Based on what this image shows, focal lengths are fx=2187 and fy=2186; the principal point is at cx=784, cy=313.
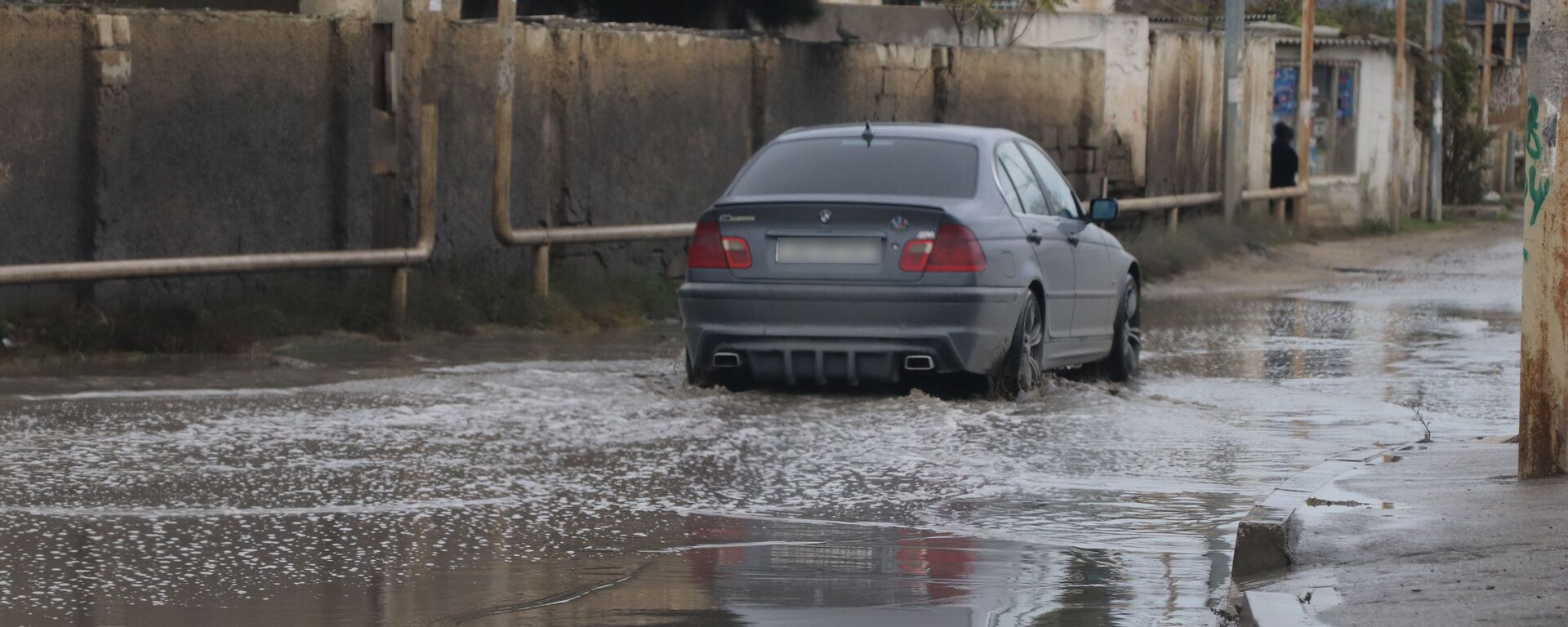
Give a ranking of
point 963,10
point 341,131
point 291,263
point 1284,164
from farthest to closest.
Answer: point 1284,164 < point 963,10 < point 341,131 < point 291,263

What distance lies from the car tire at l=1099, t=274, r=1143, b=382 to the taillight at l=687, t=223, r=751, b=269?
2.59 m

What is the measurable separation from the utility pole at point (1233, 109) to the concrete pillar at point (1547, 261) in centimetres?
1719

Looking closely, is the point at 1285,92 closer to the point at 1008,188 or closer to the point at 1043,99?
the point at 1043,99

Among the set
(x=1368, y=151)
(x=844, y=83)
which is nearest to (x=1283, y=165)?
(x=1368, y=151)

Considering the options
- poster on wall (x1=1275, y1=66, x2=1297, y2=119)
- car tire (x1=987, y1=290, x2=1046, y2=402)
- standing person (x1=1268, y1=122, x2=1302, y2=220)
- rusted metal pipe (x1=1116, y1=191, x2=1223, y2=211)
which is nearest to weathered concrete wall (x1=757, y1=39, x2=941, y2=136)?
rusted metal pipe (x1=1116, y1=191, x2=1223, y2=211)

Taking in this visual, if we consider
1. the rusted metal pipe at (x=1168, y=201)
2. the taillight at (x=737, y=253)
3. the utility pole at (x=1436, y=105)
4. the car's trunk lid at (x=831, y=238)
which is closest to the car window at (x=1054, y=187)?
the car's trunk lid at (x=831, y=238)

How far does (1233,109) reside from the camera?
24.9 meters

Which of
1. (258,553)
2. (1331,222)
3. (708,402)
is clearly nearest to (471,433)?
(708,402)

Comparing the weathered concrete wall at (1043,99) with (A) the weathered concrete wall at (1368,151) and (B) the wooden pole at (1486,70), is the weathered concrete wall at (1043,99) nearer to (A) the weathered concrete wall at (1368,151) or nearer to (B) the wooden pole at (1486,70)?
(A) the weathered concrete wall at (1368,151)

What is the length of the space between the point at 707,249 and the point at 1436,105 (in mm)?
26762

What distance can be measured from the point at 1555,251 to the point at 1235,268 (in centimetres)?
1590

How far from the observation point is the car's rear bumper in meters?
9.98

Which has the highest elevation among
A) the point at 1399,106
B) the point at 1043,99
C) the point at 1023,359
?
the point at 1399,106

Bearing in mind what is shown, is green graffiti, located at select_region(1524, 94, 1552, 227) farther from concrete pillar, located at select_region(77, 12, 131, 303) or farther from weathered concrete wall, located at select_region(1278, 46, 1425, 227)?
weathered concrete wall, located at select_region(1278, 46, 1425, 227)
